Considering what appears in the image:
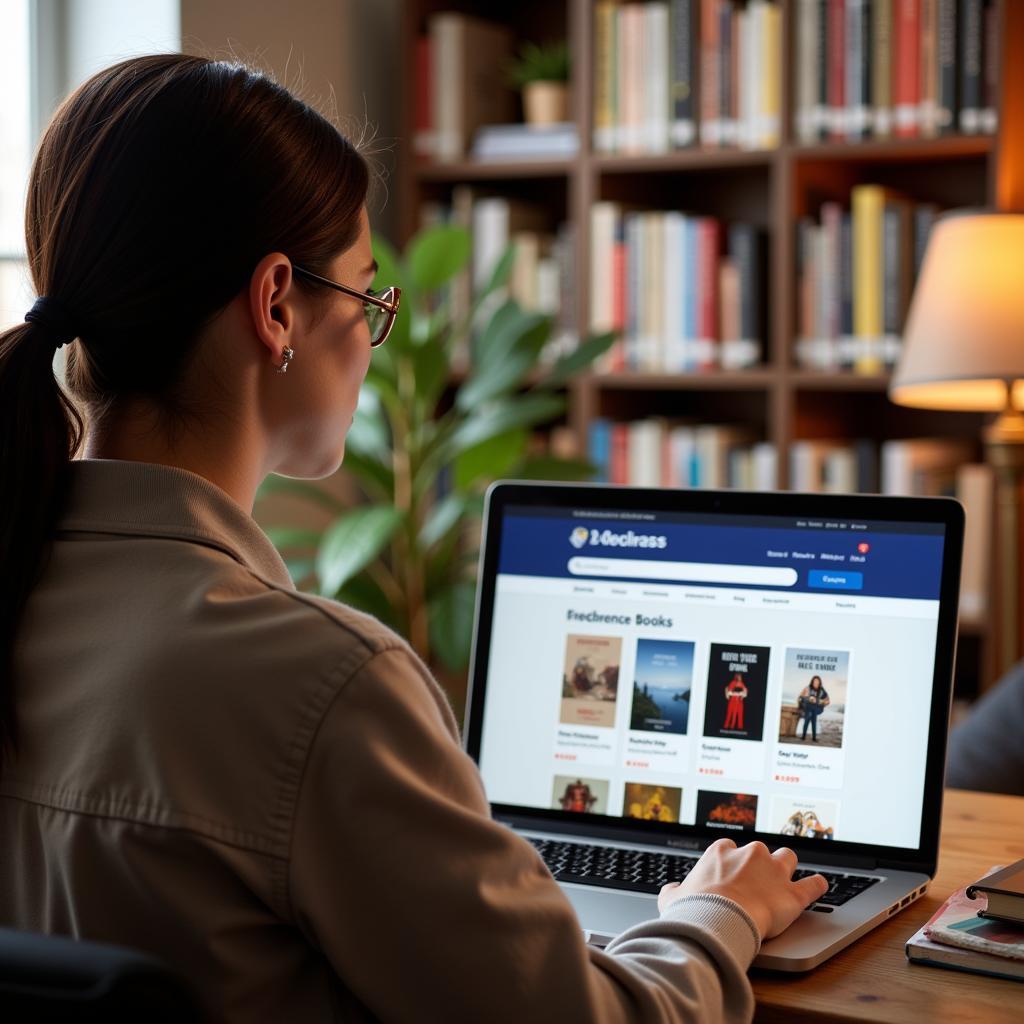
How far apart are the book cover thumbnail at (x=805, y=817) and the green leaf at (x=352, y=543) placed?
1444 mm

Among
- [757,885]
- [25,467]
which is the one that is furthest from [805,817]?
[25,467]

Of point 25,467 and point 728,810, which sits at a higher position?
point 25,467

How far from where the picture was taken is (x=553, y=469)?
8.98 ft

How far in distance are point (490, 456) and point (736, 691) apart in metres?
1.61

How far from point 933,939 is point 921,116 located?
2224 mm

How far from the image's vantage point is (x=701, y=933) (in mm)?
890

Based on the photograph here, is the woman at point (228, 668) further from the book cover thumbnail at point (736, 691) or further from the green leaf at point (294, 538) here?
the green leaf at point (294, 538)

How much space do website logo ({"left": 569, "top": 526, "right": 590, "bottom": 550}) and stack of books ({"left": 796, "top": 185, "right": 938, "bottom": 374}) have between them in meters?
1.80

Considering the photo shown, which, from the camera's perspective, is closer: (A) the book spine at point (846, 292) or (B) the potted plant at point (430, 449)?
(B) the potted plant at point (430, 449)

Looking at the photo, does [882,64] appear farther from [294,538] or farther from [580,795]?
[580,795]

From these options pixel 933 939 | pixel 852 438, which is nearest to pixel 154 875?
pixel 933 939

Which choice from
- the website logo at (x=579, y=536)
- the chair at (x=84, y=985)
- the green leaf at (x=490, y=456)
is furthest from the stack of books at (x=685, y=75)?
the chair at (x=84, y=985)

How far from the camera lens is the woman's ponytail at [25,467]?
843 millimetres

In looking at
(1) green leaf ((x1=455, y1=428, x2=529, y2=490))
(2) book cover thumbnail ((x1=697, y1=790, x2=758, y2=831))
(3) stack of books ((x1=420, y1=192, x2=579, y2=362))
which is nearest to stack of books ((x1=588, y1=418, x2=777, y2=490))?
(3) stack of books ((x1=420, y1=192, x2=579, y2=362))
